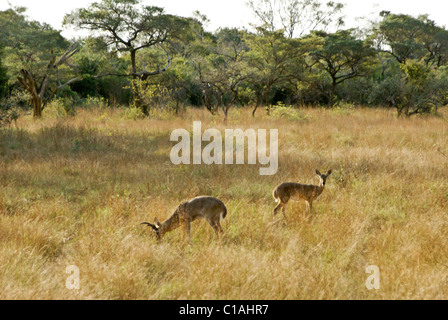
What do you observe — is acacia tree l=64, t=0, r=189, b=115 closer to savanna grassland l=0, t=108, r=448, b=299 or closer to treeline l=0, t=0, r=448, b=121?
treeline l=0, t=0, r=448, b=121

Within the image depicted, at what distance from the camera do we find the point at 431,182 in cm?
628

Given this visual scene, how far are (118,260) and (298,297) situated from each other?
1.91 m

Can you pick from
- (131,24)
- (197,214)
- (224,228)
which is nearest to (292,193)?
(224,228)

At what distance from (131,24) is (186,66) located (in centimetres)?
646

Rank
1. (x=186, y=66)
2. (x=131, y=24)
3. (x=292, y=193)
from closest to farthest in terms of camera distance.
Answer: (x=292, y=193) → (x=131, y=24) → (x=186, y=66)

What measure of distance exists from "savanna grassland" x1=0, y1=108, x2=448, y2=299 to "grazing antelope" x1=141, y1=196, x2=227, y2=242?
170mm

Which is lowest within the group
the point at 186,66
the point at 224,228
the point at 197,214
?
the point at 224,228

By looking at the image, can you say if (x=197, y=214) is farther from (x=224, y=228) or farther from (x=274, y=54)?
(x=274, y=54)

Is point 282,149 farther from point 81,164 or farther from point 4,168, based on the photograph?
point 4,168

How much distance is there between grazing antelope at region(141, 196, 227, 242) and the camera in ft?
13.9

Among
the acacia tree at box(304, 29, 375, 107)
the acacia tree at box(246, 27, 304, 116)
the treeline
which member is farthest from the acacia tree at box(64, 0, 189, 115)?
the acacia tree at box(304, 29, 375, 107)

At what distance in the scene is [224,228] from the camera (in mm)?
4500

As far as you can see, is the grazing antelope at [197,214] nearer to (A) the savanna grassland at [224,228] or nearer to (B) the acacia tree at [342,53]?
(A) the savanna grassland at [224,228]
